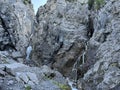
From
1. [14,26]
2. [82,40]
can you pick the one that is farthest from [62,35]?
[14,26]

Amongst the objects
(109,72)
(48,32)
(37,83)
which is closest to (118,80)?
(109,72)

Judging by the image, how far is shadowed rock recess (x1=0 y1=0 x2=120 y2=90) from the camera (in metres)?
31.5

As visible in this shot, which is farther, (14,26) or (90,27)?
(14,26)

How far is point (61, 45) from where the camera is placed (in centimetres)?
5631

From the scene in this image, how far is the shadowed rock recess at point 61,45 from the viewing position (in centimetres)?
3155

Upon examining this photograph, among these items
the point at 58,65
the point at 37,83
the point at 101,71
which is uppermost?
the point at 101,71

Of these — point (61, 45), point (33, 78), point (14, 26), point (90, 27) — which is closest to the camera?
point (33, 78)

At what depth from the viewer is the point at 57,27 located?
59.4m

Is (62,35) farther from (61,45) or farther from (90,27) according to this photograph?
(90,27)

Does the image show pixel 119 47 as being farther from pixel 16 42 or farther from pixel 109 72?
pixel 16 42

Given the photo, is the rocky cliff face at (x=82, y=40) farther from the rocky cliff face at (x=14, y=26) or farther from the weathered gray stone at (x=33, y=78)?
the weathered gray stone at (x=33, y=78)

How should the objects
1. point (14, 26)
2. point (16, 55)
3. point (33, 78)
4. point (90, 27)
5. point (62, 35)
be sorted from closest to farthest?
1. point (33, 78)
2. point (90, 27)
3. point (62, 35)
4. point (16, 55)
5. point (14, 26)

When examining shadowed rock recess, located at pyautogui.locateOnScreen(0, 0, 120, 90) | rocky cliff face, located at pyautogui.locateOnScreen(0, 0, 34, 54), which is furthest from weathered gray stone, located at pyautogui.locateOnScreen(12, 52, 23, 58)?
rocky cliff face, located at pyautogui.locateOnScreen(0, 0, 34, 54)

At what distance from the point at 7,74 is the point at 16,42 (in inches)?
1289
